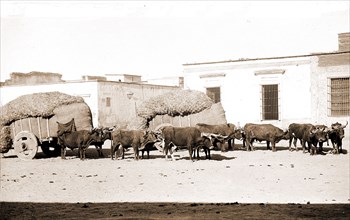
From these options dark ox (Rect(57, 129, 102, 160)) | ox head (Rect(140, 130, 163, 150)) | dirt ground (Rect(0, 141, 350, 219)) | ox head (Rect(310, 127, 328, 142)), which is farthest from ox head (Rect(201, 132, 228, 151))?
dark ox (Rect(57, 129, 102, 160))

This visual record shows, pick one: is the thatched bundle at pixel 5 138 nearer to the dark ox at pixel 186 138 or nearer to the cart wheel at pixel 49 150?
the cart wheel at pixel 49 150

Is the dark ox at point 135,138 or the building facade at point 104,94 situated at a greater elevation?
the building facade at point 104,94

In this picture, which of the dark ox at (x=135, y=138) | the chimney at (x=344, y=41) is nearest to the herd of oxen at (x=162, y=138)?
the dark ox at (x=135, y=138)

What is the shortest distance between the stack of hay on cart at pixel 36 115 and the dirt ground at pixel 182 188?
177 centimetres

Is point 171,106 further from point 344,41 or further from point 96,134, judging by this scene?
point 344,41

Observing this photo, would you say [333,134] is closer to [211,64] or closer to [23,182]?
[23,182]

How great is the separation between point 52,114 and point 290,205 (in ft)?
41.2

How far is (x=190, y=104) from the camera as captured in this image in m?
22.7

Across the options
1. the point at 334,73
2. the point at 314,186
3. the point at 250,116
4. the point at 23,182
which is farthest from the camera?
the point at 250,116

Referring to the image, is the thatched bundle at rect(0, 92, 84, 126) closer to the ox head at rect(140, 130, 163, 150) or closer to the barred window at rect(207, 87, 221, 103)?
the ox head at rect(140, 130, 163, 150)

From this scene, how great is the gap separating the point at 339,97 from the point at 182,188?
20.5 m

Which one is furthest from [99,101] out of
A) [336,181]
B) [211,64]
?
[336,181]

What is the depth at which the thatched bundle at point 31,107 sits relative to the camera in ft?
63.0

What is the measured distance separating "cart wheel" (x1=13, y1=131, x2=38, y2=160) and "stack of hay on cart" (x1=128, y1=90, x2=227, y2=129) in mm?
5073
